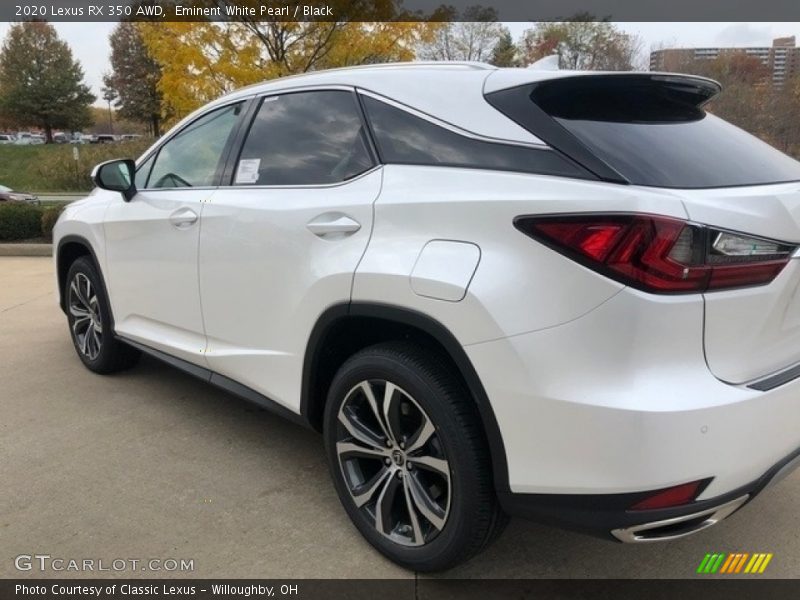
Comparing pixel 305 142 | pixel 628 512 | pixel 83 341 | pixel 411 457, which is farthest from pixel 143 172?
pixel 628 512

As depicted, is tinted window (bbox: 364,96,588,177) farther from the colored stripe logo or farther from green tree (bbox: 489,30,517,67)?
green tree (bbox: 489,30,517,67)

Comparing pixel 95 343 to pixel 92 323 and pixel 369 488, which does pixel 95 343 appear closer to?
pixel 92 323

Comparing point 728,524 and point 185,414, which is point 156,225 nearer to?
point 185,414

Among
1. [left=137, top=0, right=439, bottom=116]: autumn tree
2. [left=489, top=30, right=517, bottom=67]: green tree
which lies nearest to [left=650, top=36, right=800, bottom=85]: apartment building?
[left=489, top=30, right=517, bottom=67]: green tree

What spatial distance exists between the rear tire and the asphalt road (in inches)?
10.1

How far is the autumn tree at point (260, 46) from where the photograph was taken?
1289cm

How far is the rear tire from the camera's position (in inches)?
166

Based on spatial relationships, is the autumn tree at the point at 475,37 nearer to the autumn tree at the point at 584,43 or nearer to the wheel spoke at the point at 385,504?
the autumn tree at the point at 584,43

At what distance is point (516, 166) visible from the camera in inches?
80.4

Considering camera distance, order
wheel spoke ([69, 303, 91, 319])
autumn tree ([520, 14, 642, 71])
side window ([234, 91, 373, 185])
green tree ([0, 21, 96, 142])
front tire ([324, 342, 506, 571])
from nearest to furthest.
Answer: front tire ([324, 342, 506, 571])
side window ([234, 91, 373, 185])
wheel spoke ([69, 303, 91, 319])
autumn tree ([520, 14, 642, 71])
green tree ([0, 21, 96, 142])

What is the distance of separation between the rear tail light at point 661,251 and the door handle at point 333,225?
0.81 metres

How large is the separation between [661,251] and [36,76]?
193 ft

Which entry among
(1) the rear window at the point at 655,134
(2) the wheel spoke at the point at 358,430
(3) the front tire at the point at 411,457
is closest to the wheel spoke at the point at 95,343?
(3) the front tire at the point at 411,457

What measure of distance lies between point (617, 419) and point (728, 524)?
140cm
